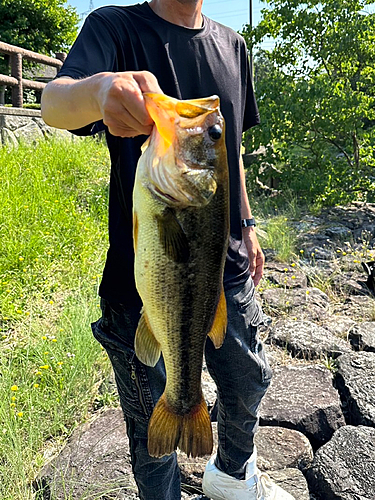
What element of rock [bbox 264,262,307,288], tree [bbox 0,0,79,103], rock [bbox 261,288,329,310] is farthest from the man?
tree [bbox 0,0,79,103]

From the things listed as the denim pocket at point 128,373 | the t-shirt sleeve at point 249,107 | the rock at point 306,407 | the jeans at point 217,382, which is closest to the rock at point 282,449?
the rock at point 306,407

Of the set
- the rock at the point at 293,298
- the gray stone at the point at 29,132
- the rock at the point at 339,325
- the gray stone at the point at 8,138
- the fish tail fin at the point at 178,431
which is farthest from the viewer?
the gray stone at the point at 29,132

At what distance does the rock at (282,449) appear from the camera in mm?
2974

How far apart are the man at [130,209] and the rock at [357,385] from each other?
124cm

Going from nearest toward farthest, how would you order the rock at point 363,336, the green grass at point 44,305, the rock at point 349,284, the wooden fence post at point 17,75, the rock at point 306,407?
the green grass at point 44,305, the rock at point 306,407, the rock at point 363,336, the rock at point 349,284, the wooden fence post at point 17,75

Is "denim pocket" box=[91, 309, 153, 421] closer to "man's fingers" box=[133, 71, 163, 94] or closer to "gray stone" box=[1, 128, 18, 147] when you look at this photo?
"man's fingers" box=[133, 71, 163, 94]

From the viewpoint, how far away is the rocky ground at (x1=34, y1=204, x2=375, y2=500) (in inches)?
108

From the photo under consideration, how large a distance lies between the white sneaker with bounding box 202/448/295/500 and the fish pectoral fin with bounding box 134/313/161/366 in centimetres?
101

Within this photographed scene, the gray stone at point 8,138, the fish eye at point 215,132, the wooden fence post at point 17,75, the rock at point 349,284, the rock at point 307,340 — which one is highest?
the wooden fence post at point 17,75

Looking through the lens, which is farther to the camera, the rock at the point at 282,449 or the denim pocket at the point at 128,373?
the rock at the point at 282,449

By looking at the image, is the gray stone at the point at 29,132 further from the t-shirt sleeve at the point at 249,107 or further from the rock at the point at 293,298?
the t-shirt sleeve at the point at 249,107

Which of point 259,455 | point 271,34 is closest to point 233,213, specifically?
point 259,455

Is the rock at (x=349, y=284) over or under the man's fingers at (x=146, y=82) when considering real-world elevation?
under

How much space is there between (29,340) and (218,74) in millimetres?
2384
